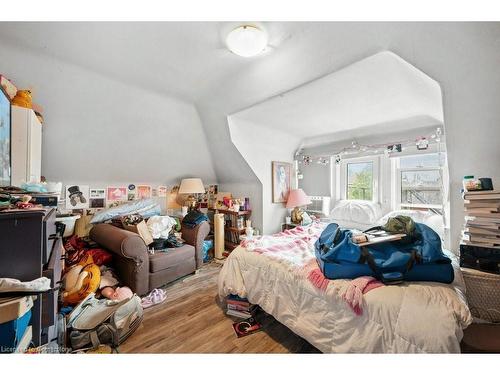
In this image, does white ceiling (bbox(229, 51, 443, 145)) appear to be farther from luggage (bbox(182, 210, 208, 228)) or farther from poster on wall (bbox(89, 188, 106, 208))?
poster on wall (bbox(89, 188, 106, 208))

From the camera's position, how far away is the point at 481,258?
140cm

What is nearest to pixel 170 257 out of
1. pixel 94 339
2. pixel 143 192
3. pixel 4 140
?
pixel 94 339

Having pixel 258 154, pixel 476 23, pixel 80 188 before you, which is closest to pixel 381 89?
pixel 476 23

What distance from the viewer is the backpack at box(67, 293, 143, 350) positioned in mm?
1486

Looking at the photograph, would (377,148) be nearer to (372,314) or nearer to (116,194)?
(372,314)

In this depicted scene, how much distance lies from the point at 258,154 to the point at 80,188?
2.65m

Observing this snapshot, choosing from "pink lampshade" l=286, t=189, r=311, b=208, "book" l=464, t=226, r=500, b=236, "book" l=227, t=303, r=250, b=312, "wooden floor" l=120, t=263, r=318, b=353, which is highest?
"pink lampshade" l=286, t=189, r=311, b=208

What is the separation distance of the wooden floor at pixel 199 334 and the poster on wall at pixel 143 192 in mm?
1783

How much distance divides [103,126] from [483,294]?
3.85 m

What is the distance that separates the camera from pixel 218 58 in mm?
1736

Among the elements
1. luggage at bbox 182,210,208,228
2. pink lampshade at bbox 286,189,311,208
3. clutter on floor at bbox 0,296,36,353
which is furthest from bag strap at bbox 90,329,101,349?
pink lampshade at bbox 286,189,311,208

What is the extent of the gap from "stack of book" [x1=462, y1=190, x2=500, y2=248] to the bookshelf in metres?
2.65

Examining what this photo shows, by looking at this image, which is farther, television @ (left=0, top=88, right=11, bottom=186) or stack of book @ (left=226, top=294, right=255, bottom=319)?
stack of book @ (left=226, top=294, right=255, bottom=319)
